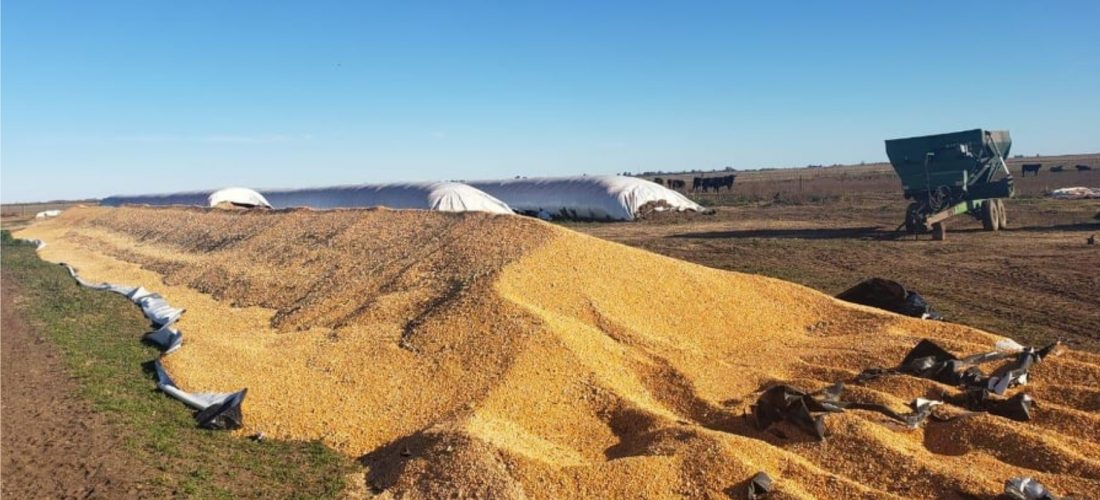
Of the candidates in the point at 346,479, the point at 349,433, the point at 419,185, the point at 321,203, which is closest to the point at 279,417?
the point at 349,433

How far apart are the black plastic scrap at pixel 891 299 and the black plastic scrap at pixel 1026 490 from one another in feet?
17.9

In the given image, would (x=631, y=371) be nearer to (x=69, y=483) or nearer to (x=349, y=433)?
(x=349, y=433)

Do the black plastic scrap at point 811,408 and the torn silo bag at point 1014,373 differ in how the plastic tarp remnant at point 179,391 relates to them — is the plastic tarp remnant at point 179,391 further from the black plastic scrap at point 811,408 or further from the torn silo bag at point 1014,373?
the torn silo bag at point 1014,373

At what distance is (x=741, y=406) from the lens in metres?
6.48

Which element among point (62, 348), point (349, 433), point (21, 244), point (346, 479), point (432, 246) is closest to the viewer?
point (346, 479)

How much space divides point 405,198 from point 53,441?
22.8 m

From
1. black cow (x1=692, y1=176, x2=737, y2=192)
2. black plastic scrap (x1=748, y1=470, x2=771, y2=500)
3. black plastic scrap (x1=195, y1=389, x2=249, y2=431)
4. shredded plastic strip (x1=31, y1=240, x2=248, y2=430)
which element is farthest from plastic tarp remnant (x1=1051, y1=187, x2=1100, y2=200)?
black plastic scrap (x1=195, y1=389, x2=249, y2=431)

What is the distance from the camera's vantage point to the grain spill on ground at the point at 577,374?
503cm

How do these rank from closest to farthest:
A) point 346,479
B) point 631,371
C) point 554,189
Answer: point 346,479 → point 631,371 → point 554,189

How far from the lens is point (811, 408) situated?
19.4 feet

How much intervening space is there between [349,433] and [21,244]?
29.6 metres

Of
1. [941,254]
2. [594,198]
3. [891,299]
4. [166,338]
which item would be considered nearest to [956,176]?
[941,254]

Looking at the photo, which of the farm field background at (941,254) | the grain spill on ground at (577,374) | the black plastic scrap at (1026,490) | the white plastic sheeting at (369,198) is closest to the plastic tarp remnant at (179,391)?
the grain spill on ground at (577,374)

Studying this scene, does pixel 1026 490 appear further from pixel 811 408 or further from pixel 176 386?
pixel 176 386
